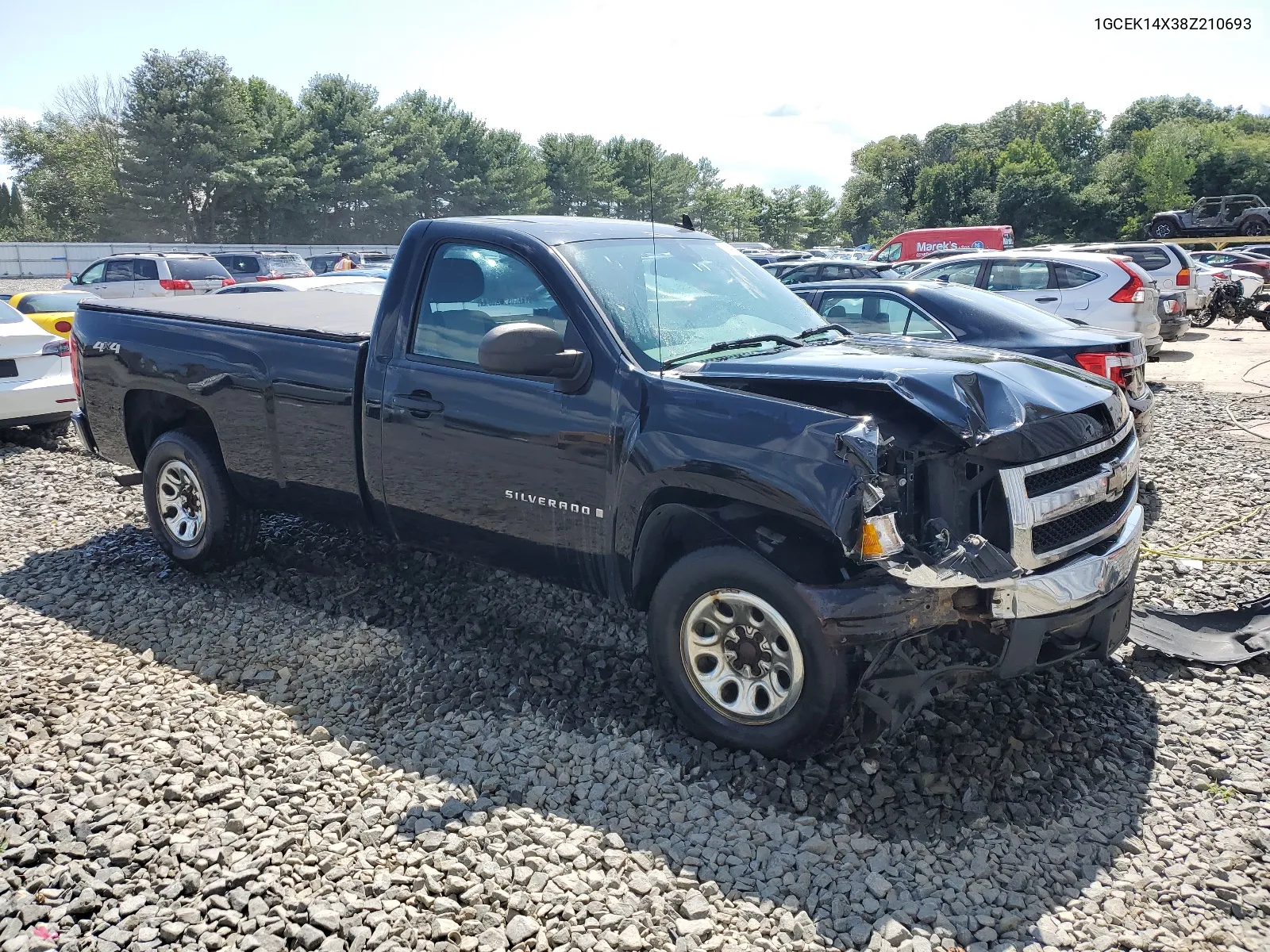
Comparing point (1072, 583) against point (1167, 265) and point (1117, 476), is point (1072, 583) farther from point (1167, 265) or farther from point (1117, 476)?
point (1167, 265)

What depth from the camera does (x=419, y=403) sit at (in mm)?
4480

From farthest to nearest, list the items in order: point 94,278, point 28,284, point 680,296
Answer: point 28,284, point 94,278, point 680,296

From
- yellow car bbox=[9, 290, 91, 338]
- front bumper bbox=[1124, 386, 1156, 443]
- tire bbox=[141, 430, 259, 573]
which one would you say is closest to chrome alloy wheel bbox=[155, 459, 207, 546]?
tire bbox=[141, 430, 259, 573]

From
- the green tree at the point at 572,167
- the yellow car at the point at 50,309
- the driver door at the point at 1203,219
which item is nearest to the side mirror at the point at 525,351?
the yellow car at the point at 50,309

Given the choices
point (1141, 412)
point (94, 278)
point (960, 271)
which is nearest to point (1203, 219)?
point (960, 271)

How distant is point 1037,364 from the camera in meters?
4.04

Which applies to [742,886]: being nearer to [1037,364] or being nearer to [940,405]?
[940,405]

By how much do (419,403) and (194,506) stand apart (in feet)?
6.96

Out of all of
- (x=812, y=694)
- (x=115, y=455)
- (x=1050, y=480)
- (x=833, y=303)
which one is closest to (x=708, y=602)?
(x=812, y=694)

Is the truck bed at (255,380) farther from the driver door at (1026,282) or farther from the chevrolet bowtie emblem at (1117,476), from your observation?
the driver door at (1026,282)

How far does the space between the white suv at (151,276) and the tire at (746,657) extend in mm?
20611

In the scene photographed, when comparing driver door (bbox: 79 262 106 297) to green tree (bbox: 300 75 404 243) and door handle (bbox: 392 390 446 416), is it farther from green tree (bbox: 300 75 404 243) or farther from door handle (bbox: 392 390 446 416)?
green tree (bbox: 300 75 404 243)

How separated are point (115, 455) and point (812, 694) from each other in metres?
4.81

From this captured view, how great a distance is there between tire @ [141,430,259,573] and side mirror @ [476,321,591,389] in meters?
2.50
